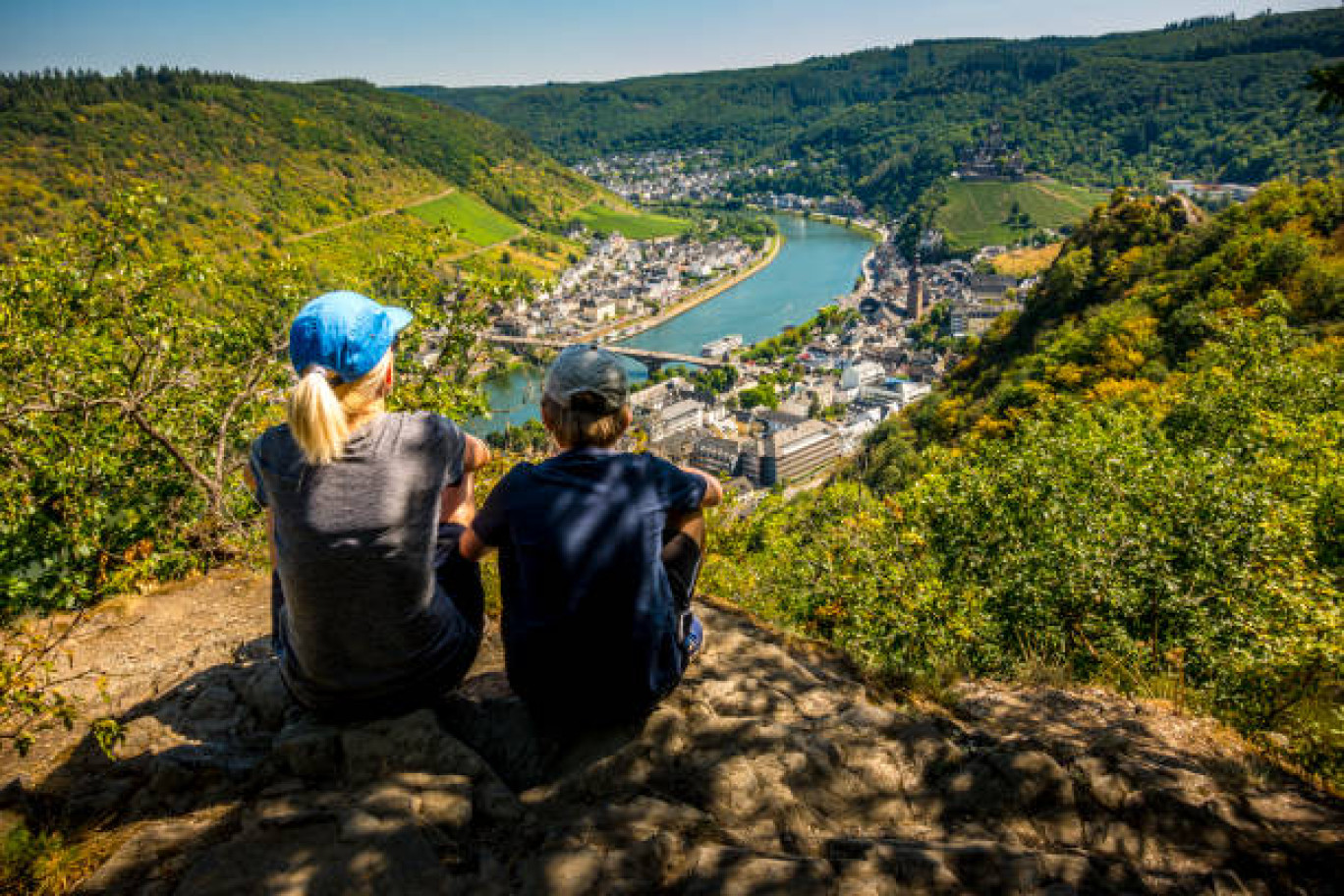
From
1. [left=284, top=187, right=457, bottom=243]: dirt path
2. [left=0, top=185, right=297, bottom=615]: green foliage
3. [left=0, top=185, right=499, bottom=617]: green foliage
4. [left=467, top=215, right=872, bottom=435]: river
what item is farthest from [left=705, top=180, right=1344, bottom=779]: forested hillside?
[left=284, top=187, right=457, bottom=243]: dirt path

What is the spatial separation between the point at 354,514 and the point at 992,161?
404 ft

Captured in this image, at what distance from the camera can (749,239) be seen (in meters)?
Result: 91.5

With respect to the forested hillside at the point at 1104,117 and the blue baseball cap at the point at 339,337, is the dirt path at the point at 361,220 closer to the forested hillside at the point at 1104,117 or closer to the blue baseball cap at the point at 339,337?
the blue baseball cap at the point at 339,337

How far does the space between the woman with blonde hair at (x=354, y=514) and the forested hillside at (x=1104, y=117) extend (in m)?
101

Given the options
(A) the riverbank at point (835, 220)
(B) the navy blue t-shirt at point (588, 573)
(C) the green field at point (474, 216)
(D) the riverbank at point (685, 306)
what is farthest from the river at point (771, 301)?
(B) the navy blue t-shirt at point (588, 573)

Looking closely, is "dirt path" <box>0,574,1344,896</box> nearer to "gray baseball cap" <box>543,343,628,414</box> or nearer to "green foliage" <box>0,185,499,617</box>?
"gray baseball cap" <box>543,343,628,414</box>

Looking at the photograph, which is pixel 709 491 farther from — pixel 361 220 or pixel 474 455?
pixel 361 220

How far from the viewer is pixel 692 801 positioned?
170 centimetres

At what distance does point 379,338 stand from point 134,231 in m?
3.92

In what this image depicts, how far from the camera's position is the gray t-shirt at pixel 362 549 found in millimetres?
1583

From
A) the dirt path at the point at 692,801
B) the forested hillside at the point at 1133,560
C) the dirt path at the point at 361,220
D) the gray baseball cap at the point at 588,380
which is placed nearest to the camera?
the dirt path at the point at 692,801

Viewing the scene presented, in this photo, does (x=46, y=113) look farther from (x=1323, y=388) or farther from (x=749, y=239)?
(x=1323, y=388)

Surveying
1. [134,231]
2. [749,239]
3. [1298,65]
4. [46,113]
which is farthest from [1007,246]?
[46,113]

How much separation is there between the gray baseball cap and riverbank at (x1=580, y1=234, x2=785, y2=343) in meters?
48.2
